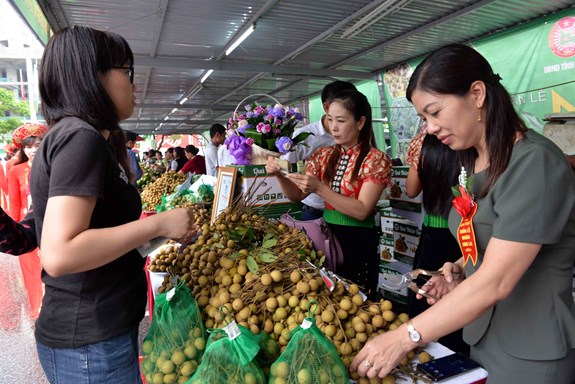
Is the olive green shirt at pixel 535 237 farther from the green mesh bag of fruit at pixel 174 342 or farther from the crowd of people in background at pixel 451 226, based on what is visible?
the green mesh bag of fruit at pixel 174 342

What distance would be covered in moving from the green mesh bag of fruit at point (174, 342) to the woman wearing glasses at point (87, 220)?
0.06m

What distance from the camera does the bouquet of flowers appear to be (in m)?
2.02

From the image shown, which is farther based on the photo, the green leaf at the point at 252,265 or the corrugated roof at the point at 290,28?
the corrugated roof at the point at 290,28

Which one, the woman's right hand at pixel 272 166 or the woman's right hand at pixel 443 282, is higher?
the woman's right hand at pixel 272 166

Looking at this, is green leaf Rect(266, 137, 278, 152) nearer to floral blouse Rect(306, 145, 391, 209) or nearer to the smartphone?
floral blouse Rect(306, 145, 391, 209)

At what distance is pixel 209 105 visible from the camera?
561 inches

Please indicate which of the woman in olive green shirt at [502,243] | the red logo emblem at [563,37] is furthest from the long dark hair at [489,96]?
the red logo emblem at [563,37]

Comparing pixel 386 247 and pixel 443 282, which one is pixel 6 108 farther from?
pixel 443 282

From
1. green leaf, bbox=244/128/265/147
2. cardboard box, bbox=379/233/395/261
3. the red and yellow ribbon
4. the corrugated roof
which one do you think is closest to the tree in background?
the corrugated roof

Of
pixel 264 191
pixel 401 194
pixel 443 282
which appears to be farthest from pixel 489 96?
pixel 401 194

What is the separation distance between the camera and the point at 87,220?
0.95m

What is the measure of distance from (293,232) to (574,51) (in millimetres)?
5118

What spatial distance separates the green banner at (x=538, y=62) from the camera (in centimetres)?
499

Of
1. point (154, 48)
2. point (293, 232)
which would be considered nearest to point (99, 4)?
point (154, 48)
